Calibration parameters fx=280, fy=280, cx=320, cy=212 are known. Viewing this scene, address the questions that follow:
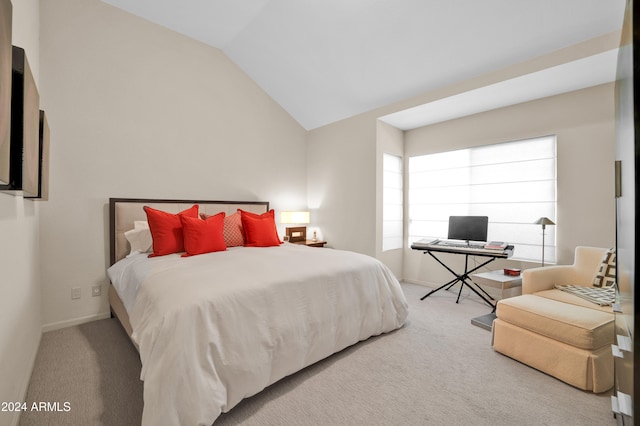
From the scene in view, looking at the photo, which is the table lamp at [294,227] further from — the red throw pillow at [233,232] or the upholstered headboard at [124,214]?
the upholstered headboard at [124,214]

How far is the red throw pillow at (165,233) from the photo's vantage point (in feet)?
9.09

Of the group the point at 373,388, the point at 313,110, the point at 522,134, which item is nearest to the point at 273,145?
the point at 313,110

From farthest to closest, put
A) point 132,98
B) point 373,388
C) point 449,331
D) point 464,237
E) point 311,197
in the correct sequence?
1. point 311,197
2. point 464,237
3. point 132,98
4. point 449,331
5. point 373,388

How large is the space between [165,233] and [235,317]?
5.28ft

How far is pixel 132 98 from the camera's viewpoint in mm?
3203

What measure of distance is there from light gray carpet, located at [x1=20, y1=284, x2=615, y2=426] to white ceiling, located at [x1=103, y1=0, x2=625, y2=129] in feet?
9.04

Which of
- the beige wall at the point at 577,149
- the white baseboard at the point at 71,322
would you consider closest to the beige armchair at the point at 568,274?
the beige wall at the point at 577,149

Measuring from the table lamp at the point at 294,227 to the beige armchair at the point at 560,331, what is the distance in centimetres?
296

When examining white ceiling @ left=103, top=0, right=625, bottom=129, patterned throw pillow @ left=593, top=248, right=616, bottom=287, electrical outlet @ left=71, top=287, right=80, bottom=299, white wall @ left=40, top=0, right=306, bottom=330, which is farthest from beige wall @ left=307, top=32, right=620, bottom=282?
electrical outlet @ left=71, top=287, right=80, bottom=299

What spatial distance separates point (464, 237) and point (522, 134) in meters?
1.41

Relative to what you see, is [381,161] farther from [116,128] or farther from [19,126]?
[19,126]

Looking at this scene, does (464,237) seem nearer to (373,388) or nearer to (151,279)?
(373,388)

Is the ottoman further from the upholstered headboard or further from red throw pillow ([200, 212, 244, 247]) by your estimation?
the upholstered headboard

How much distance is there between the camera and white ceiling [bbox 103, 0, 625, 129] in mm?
2393
